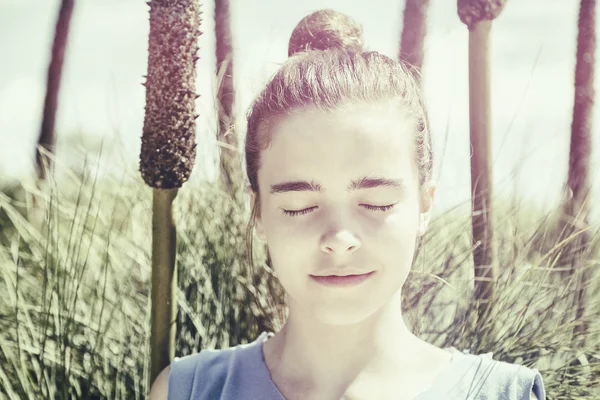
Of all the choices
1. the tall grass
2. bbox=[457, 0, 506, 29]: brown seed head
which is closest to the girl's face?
the tall grass

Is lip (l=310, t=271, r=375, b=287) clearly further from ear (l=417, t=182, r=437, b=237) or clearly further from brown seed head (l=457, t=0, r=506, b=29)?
brown seed head (l=457, t=0, r=506, b=29)

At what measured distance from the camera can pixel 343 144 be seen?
1313mm

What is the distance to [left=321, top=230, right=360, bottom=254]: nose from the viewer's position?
1.27 metres

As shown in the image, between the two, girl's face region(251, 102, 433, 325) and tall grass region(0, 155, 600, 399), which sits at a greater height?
girl's face region(251, 102, 433, 325)

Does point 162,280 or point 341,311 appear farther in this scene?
point 162,280

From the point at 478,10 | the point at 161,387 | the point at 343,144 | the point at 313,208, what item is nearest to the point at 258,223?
the point at 313,208

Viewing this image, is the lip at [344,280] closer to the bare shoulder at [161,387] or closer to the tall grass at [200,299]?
the bare shoulder at [161,387]

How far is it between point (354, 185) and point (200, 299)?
0.93 meters

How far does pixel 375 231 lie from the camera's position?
51.3 inches

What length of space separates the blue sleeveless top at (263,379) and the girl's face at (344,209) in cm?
25

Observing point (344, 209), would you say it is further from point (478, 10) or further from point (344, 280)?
point (478, 10)

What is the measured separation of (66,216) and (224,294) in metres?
0.68

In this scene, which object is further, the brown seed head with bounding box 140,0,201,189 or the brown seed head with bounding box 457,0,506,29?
the brown seed head with bounding box 457,0,506,29

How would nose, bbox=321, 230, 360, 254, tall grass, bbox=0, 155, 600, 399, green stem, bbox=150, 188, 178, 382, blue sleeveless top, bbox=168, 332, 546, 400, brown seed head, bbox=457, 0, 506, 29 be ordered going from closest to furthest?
nose, bbox=321, 230, 360, 254
blue sleeveless top, bbox=168, 332, 546, 400
green stem, bbox=150, 188, 178, 382
tall grass, bbox=0, 155, 600, 399
brown seed head, bbox=457, 0, 506, 29
